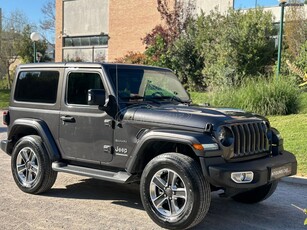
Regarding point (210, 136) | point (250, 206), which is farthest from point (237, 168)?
point (250, 206)

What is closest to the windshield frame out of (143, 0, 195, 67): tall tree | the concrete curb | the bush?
the concrete curb

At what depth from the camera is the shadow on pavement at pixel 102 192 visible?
5980 mm

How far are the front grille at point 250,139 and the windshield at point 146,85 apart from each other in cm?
138

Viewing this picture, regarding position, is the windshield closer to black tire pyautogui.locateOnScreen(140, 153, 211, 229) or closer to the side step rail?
the side step rail

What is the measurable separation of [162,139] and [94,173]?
122 cm

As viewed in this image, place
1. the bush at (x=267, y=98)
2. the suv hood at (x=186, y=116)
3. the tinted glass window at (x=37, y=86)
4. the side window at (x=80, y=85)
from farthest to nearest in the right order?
1. the bush at (x=267, y=98)
2. the tinted glass window at (x=37, y=86)
3. the side window at (x=80, y=85)
4. the suv hood at (x=186, y=116)

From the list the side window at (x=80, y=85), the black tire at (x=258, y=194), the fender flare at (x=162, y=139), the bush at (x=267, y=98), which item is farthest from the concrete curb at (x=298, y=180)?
the bush at (x=267, y=98)

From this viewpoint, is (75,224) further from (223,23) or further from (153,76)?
(223,23)

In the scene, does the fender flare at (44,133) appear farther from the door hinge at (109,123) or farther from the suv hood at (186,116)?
the suv hood at (186,116)

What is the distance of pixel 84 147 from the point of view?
564 centimetres

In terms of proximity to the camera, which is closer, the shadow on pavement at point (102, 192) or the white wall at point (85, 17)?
the shadow on pavement at point (102, 192)

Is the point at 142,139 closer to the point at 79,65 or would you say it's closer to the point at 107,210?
the point at 107,210

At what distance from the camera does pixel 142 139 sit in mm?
4961

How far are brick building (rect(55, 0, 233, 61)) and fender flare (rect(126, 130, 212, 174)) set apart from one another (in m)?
29.7
